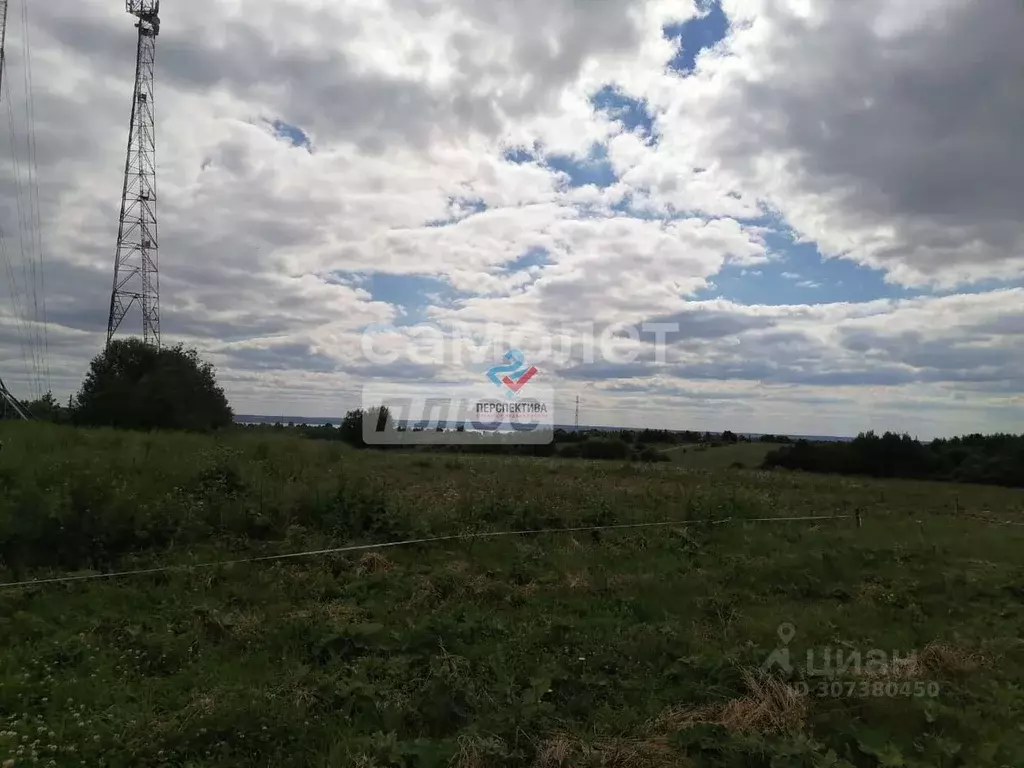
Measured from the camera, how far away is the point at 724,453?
4600 cm

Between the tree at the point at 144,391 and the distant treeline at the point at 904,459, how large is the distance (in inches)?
1308

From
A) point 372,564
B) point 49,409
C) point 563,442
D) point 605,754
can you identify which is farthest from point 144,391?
point 605,754

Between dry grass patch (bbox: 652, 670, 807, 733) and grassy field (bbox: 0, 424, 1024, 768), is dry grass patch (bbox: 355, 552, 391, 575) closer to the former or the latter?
grassy field (bbox: 0, 424, 1024, 768)

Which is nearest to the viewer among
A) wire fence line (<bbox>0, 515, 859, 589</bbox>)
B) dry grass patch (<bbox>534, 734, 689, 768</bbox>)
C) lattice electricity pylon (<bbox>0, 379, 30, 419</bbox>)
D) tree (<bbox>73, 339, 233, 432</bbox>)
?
dry grass patch (<bbox>534, 734, 689, 768</bbox>)

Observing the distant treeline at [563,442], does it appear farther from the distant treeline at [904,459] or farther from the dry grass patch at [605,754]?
the dry grass patch at [605,754]

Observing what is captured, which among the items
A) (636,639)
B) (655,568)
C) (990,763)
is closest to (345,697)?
(636,639)

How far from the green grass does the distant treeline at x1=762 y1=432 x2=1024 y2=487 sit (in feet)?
4.05

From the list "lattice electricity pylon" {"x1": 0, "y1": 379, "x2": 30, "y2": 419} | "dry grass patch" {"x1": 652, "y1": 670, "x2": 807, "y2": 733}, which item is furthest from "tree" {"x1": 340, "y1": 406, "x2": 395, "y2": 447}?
"dry grass patch" {"x1": 652, "y1": 670, "x2": 807, "y2": 733}

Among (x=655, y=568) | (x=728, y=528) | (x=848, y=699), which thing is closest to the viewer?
(x=848, y=699)

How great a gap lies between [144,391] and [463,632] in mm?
33113

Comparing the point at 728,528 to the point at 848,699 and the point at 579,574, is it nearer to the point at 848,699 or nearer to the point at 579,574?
the point at 579,574

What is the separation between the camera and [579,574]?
299 inches

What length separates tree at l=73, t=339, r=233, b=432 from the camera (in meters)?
32.9

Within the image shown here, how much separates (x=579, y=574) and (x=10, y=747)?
537 cm
